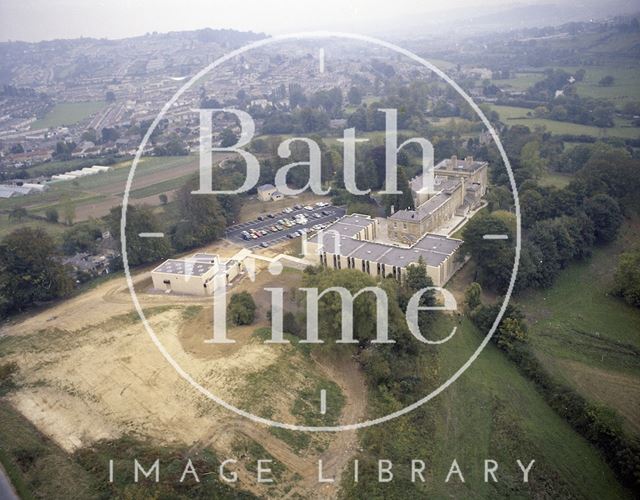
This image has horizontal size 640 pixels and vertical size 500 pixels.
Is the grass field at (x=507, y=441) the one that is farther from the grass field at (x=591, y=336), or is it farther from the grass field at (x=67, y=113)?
the grass field at (x=67, y=113)

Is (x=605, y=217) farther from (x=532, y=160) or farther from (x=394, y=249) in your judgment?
(x=532, y=160)

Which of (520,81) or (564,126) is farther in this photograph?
(520,81)

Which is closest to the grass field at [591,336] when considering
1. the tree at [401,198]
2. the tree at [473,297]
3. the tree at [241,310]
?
the tree at [473,297]

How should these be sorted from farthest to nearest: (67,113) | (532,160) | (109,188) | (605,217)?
(67,113) < (109,188) < (532,160) < (605,217)

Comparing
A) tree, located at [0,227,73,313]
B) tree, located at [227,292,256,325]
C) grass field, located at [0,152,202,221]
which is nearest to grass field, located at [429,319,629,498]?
tree, located at [227,292,256,325]

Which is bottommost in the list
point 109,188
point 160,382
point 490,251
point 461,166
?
point 160,382

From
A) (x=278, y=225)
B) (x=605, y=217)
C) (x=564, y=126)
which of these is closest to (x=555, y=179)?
(x=605, y=217)
